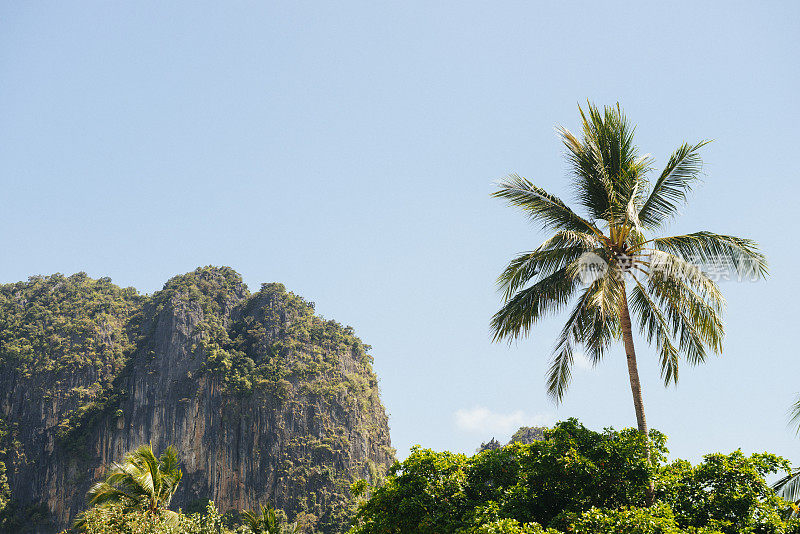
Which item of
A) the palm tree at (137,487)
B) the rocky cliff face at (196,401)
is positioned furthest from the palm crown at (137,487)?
the rocky cliff face at (196,401)

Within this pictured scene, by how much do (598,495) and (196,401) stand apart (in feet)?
196

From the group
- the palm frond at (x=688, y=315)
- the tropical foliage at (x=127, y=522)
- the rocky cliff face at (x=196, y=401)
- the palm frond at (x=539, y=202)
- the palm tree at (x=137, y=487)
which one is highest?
the rocky cliff face at (x=196, y=401)

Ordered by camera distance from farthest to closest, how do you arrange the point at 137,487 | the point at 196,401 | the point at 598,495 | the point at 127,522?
the point at 196,401, the point at 137,487, the point at 127,522, the point at 598,495

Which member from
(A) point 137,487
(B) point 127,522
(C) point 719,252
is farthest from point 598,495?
(A) point 137,487

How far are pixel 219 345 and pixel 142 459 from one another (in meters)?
54.0

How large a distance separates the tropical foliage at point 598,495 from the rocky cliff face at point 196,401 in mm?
49734

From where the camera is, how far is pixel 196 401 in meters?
62.8

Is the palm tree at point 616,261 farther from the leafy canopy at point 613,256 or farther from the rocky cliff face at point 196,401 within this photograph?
the rocky cliff face at point 196,401

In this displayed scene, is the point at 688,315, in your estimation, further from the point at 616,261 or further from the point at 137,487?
the point at 137,487

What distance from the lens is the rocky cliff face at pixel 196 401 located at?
5894cm

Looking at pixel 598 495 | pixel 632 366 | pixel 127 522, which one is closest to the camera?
pixel 598 495

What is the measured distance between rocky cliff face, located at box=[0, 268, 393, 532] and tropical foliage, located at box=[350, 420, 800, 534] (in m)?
49.7

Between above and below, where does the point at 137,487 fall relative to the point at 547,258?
below

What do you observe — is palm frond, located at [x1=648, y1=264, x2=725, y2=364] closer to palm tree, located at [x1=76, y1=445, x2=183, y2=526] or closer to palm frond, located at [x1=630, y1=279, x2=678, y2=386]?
palm frond, located at [x1=630, y1=279, x2=678, y2=386]
